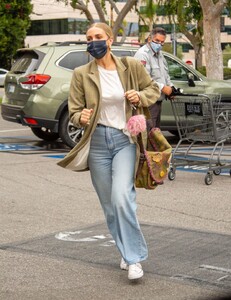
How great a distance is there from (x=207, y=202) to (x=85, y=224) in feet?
6.39

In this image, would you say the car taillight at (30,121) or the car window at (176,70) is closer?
the car taillight at (30,121)

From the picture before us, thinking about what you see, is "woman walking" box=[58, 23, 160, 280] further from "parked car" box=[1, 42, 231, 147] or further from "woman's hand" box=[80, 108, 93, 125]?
"parked car" box=[1, 42, 231, 147]

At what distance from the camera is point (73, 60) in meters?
17.2

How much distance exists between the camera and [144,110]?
23.1ft

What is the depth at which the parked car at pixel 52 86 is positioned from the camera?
16.5m

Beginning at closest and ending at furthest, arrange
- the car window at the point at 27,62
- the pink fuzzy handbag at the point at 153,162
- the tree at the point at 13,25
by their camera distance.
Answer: the pink fuzzy handbag at the point at 153,162
the car window at the point at 27,62
the tree at the point at 13,25

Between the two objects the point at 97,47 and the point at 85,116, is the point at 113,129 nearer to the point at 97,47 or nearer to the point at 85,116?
the point at 85,116

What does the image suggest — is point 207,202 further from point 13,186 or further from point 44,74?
point 44,74

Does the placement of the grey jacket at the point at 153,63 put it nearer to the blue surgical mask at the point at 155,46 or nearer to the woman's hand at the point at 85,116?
the blue surgical mask at the point at 155,46

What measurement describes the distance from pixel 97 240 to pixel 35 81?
8.47 meters

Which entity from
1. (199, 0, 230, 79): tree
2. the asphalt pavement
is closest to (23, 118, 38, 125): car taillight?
the asphalt pavement

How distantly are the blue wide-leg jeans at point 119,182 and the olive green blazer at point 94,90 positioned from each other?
10 centimetres

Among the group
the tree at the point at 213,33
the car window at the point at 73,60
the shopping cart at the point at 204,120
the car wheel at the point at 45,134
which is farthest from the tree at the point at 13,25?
the shopping cart at the point at 204,120

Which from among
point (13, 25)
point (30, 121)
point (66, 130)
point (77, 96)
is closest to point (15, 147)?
point (30, 121)
